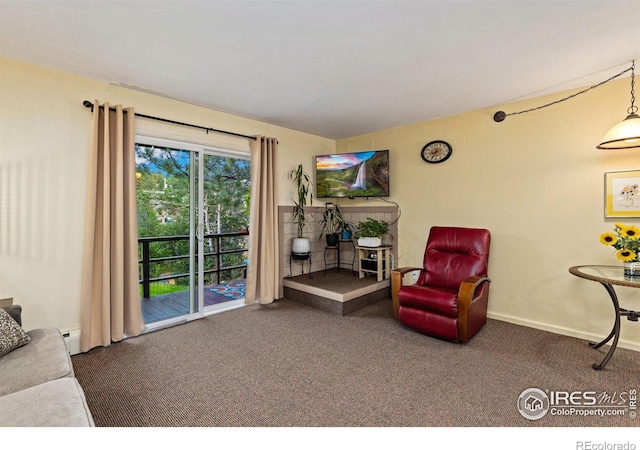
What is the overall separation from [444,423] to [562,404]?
862mm

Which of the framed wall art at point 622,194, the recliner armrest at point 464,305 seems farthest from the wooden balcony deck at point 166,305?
the framed wall art at point 622,194

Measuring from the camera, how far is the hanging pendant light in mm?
2357

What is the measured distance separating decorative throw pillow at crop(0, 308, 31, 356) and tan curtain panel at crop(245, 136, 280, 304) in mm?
2224

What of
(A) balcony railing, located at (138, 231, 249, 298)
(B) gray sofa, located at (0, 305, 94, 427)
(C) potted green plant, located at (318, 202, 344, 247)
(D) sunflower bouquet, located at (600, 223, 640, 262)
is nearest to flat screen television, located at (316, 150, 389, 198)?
(C) potted green plant, located at (318, 202, 344, 247)

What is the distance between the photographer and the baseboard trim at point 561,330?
2672 mm

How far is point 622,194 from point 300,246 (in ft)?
11.2

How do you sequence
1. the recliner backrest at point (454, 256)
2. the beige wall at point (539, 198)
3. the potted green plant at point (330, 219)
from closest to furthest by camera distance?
1. the beige wall at point (539, 198)
2. the recliner backrest at point (454, 256)
3. the potted green plant at point (330, 219)

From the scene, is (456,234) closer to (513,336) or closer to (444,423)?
(513,336)

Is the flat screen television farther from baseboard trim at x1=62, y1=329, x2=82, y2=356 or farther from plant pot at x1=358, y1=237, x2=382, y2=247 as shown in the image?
baseboard trim at x1=62, y1=329, x2=82, y2=356

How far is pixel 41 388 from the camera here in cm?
138

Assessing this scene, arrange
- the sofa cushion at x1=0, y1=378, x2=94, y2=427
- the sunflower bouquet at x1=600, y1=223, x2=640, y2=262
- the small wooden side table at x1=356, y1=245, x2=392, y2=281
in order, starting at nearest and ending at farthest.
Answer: the sofa cushion at x1=0, y1=378, x2=94, y2=427 < the sunflower bouquet at x1=600, y1=223, x2=640, y2=262 < the small wooden side table at x1=356, y1=245, x2=392, y2=281

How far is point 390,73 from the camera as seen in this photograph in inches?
103

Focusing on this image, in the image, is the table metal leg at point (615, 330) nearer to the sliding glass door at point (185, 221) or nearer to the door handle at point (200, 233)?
the sliding glass door at point (185, 221)

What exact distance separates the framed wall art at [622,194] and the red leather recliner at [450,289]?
3.35 feet
